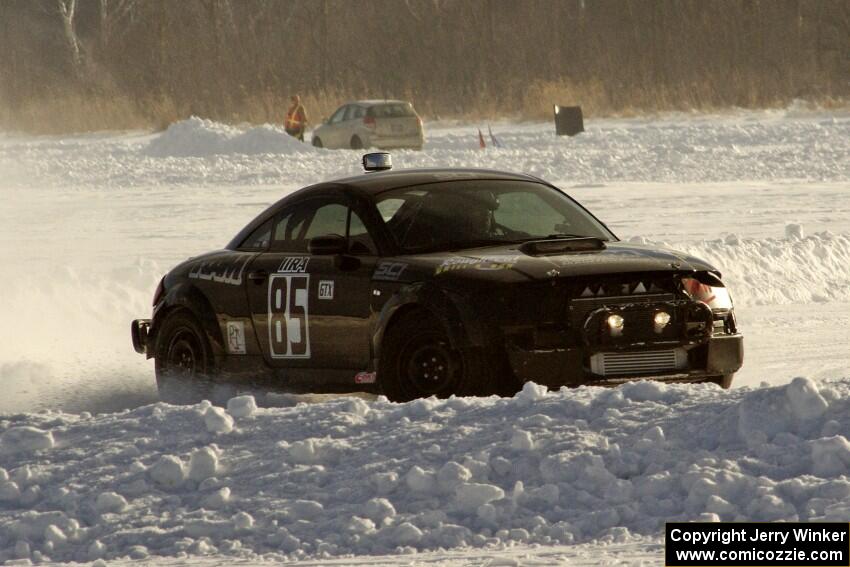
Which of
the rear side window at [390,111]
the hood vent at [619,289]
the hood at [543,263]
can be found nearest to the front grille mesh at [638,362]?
the hood vent at [619,289]

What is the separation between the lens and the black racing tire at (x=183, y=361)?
10.4m

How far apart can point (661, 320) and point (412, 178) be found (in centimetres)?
193

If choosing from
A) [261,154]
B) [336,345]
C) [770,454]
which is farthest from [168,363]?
[261,154]

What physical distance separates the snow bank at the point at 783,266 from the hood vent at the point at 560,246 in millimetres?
6016

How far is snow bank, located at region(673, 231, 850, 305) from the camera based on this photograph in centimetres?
1551

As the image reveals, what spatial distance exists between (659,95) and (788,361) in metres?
38.4

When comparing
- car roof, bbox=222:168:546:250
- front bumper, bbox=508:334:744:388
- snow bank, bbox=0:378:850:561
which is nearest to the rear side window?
car roof, bbox=222:168:546:250

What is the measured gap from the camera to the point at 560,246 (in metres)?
9.19

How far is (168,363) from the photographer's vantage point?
34.9 ft

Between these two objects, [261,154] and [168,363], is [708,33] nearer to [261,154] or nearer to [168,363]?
[261,154]

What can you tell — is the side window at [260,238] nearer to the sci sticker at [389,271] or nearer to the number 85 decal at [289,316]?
the number 85 decal at [289,316]

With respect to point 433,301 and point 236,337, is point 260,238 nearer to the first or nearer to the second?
point 236,337

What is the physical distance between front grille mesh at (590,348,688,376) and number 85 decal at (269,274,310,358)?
179cm

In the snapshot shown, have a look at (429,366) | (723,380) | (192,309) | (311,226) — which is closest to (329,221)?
(311,226)
